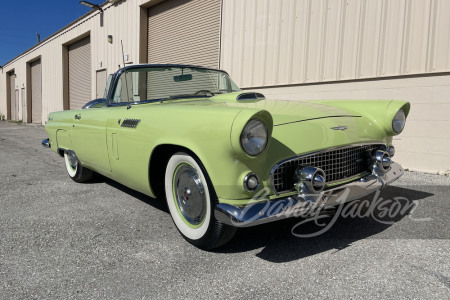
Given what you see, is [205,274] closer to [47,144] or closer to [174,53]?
[47,144]

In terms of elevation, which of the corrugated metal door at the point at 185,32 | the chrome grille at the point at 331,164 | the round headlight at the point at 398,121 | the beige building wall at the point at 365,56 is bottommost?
the chrome grille at the point at 331,164

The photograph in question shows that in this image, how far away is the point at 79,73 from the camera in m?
14.5

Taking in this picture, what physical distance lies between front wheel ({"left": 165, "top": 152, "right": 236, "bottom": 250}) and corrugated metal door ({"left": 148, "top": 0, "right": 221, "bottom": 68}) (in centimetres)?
591

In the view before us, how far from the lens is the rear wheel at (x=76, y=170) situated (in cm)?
393

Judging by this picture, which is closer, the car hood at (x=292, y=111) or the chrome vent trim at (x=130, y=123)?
the car hood at (x=292, y=111)

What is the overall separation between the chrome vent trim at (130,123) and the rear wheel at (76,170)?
1497 millimetres

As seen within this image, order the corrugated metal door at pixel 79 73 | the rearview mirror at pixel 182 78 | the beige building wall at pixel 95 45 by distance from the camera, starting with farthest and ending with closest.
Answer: the corrugated metal door at pixel 79 73 < the beige building wall at pixel 95 45 < the rearview mirror at pixel 182 78

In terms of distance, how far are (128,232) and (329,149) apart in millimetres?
1526

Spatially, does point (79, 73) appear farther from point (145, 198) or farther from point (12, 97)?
point (12, 97)

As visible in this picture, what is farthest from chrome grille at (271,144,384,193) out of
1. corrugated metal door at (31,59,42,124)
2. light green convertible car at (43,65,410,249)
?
corrugated metal door at (31,59,42,124)

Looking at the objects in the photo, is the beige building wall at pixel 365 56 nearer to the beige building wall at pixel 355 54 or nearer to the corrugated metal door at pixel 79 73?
the beige building wall at pixel 355 54

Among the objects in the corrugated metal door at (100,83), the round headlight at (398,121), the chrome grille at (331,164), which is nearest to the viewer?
the chrome grille at (331,164)

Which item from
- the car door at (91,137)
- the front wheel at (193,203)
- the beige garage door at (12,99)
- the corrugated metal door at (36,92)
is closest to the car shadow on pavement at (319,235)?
the front wheel at (193,203)

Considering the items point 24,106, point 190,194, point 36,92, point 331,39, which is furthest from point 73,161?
point 24,106
